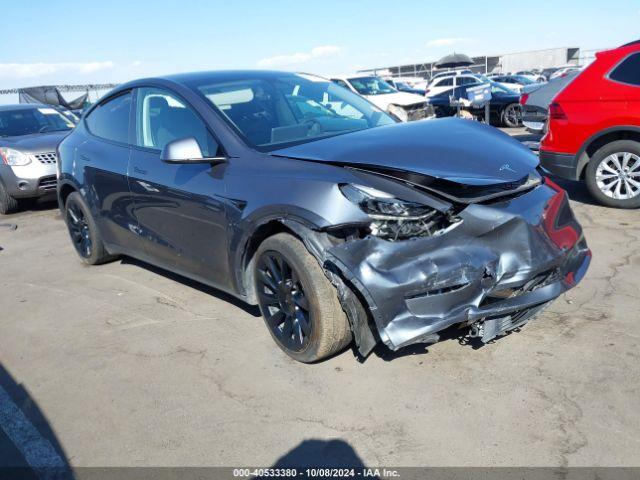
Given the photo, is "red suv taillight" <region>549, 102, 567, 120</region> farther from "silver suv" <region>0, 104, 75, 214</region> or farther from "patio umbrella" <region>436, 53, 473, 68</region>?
"patio umbrella" <region>436, 53, 473, 68</region>

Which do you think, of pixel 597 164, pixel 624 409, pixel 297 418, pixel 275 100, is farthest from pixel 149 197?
pixel 597 164

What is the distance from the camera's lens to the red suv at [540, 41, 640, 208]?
5.93 metres

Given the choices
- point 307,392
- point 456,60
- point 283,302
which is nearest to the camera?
point 307,392

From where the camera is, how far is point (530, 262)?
2.98 meters

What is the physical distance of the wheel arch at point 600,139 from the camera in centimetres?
594

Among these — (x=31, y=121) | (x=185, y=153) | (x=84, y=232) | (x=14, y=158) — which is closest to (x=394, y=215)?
(x=185, y=153)

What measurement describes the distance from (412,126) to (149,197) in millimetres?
1935

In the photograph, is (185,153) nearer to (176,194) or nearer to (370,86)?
(176,194)

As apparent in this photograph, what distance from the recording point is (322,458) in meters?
2.56

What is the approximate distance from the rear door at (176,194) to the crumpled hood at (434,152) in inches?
22.9

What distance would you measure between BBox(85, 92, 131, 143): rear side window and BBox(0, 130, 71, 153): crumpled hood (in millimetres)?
3720

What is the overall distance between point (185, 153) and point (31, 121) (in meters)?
7.49

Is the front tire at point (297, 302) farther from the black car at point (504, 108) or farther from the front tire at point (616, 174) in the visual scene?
the black car at point (504, 108)

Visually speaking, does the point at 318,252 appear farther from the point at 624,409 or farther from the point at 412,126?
the point at 624,409
